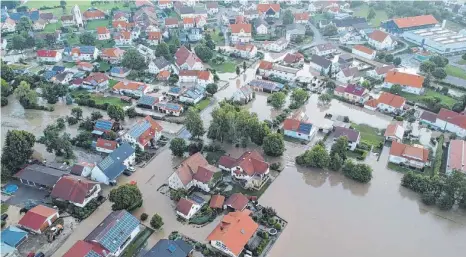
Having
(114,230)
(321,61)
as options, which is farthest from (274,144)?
(321,61)

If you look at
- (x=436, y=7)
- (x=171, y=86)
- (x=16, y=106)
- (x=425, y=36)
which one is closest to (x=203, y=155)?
(x=171, y=86)

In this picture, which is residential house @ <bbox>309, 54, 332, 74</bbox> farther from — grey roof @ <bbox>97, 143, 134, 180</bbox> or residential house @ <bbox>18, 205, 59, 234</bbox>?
residential house @ <bbox>18, 205, 59, 234</bbox>

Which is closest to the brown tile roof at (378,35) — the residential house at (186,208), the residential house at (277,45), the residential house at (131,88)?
the residential house at (277,45)

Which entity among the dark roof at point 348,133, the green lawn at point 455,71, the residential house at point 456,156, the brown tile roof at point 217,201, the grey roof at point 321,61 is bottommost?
the green lawn at point 455,71

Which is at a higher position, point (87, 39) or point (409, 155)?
point (87, 39)

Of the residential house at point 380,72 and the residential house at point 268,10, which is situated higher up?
the residential house at point 268,10

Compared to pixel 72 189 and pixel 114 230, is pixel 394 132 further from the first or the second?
pixel 72 189

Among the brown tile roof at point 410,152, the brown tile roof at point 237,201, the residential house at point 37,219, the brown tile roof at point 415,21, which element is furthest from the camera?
the brown tile roof at point 415,21

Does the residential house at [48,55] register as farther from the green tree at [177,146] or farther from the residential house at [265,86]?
the green tree at [177,146]
